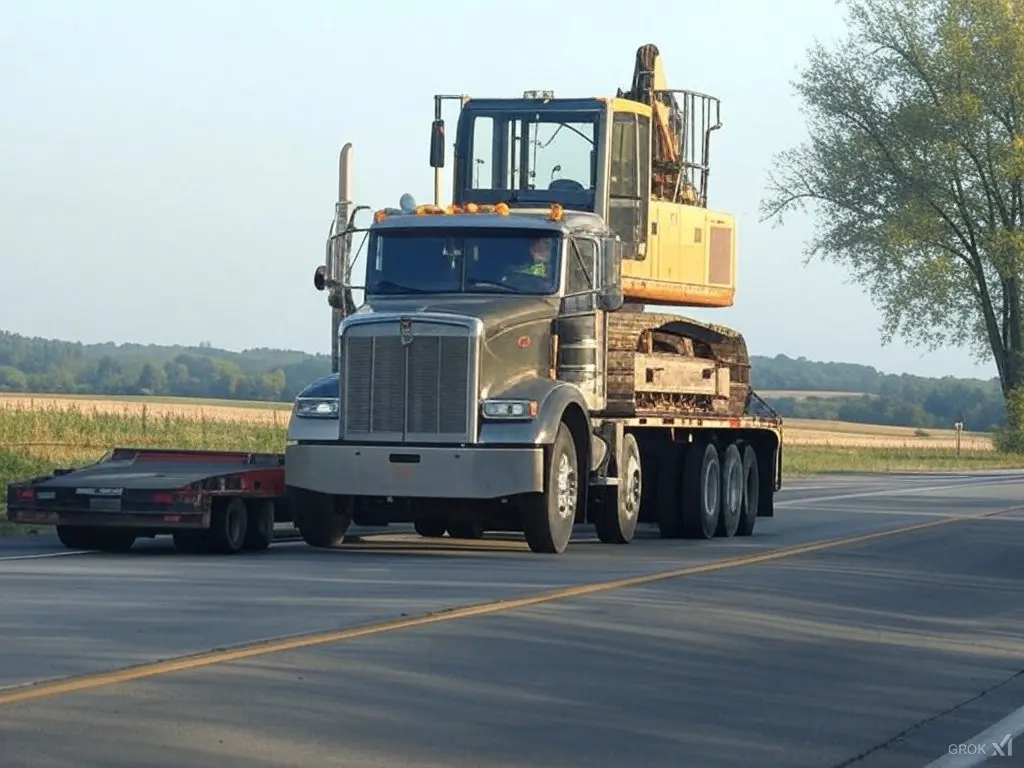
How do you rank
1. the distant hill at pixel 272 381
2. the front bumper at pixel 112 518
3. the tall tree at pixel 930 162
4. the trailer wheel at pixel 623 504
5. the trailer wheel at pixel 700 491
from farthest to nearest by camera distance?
the distant hill at pixel 272 381
the tall tree at pixel 930 162
the trailer wheel at pixel 700 491
the trailer wheel at pixel 623 504
the front bumper at pixel 112 518

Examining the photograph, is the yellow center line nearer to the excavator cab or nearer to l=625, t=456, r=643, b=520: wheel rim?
l=625, t=456, r=643, b=520: wheel rim

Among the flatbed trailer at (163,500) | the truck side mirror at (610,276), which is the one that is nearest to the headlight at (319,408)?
the flatbed trailer at (163,500)

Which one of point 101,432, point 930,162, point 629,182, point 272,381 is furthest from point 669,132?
point 272,381

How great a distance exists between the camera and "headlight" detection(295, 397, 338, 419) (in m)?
19.6

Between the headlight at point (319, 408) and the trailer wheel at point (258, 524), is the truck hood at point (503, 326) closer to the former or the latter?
the headlight at point (319, 408)

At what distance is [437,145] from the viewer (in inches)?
912

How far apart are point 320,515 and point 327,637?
8.21 m

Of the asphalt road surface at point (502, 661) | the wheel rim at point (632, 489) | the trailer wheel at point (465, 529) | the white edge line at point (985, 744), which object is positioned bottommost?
the white edge line at point (985, 744)

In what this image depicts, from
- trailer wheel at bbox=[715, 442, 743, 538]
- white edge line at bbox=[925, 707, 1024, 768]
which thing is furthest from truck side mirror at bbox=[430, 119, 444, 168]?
white edge line at bbox=[925, 707, 1024, 768]

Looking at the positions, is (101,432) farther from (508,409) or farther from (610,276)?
(508,409)

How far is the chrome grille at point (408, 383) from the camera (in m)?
19.2

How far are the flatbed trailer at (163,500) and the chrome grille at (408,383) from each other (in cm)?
119

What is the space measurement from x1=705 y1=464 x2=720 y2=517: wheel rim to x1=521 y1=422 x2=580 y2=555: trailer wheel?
14.2ft

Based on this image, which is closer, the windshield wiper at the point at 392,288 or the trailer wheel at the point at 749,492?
the windshield wiper at the point at 392,288
